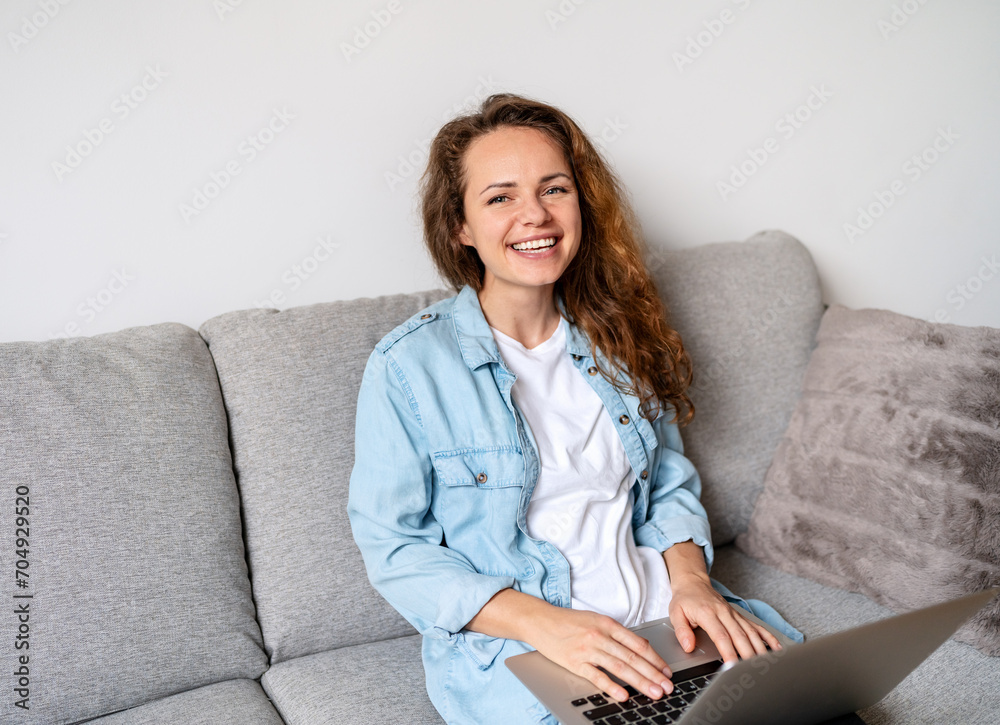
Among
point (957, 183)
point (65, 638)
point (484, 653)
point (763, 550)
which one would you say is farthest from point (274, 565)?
point (957, 183)

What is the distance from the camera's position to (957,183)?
226 centimetres

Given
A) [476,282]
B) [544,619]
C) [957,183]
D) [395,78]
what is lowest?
[544,619]

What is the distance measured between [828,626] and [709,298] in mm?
711

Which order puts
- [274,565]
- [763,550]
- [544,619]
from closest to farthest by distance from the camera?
[544,619], [274,565], [763,550]

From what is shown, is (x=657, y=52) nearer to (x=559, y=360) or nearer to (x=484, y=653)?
(x=559, y=360)

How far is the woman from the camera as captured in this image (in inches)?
46.5
